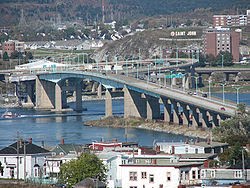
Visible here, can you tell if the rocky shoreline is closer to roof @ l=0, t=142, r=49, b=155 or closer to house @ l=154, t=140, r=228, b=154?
house @ l=154, t=140, r=228, b=154

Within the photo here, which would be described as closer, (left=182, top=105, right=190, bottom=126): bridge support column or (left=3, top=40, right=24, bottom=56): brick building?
(left=182, top=105, right=190, bottom=126): bridge support column

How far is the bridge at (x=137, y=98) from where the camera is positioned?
4762cm

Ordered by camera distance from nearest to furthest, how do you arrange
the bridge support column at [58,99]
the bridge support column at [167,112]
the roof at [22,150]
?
1. the roof at [22,150]
2. the bridge support column at [167,112]
3. the bridge support column at [58,99]

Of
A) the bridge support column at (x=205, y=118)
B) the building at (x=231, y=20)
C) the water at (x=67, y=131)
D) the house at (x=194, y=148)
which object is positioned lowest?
the water at (x=67, y=131)

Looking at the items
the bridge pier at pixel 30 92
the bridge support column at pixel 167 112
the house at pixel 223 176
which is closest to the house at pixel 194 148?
the house at pixel 223 176

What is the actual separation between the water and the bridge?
4.19 ft

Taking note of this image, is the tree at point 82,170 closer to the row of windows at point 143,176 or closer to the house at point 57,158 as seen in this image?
the row of windows at point 143,176

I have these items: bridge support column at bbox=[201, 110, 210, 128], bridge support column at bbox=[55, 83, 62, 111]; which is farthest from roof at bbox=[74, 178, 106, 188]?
bridge support column at bbox=[55, 83, 62, 111]

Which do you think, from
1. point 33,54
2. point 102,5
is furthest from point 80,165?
point 102,5

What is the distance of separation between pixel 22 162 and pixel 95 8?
113 metres

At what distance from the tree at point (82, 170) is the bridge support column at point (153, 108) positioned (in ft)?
89.3

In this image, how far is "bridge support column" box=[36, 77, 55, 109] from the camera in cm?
6397

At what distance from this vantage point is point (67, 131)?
46375 millimetres

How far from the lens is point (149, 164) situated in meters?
23.6
